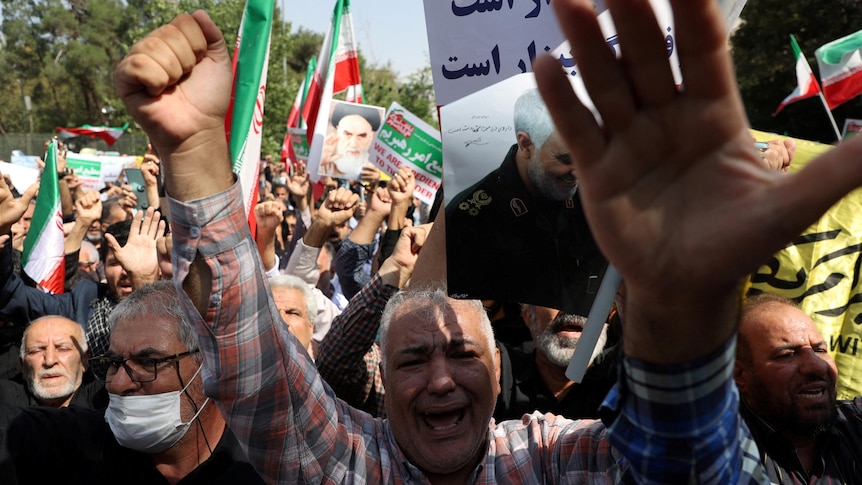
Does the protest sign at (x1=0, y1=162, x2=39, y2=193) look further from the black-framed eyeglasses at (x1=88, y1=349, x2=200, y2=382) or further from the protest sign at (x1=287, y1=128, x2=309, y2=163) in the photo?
the black-framed eyeglasses at (x1=88, y1=349, x2=200, y2=382)

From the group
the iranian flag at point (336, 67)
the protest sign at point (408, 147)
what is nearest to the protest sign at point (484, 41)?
the protest sign at point (408, 147)

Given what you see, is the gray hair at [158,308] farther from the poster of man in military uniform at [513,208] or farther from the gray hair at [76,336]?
the gray hair at [76,336]

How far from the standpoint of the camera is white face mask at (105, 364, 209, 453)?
2.58 metres

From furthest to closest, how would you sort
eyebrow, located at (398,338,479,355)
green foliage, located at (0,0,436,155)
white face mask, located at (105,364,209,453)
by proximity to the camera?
green foliage, located at (0,0,436,155)
white face mask, located at (105,364,209,453)
eyebrow, located at (398,338,479,355)

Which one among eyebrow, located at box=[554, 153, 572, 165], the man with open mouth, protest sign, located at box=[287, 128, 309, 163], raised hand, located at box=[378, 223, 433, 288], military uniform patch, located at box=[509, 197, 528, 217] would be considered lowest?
the man with open mouth

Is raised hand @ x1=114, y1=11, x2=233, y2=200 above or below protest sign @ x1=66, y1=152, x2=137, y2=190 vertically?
above

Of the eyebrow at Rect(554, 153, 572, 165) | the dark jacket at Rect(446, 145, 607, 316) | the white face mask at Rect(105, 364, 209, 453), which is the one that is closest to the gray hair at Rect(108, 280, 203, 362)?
the white face mask at Rect(105, 364, 209, 453)

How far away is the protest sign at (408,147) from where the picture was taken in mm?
6797

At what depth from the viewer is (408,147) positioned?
6.84 m

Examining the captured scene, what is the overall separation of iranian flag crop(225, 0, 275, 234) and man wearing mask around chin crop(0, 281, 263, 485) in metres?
1.14

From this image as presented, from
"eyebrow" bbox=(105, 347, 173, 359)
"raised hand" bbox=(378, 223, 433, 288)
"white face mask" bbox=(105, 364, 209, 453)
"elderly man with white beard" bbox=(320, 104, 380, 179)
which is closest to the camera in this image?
"white face mask" bbox=(105, 364, 209, 453)

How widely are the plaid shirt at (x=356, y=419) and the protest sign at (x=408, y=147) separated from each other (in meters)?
4.63

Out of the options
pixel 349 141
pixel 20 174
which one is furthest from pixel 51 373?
pixel 20 174

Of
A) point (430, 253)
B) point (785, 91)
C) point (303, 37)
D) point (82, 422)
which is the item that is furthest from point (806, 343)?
point (303, 37)
